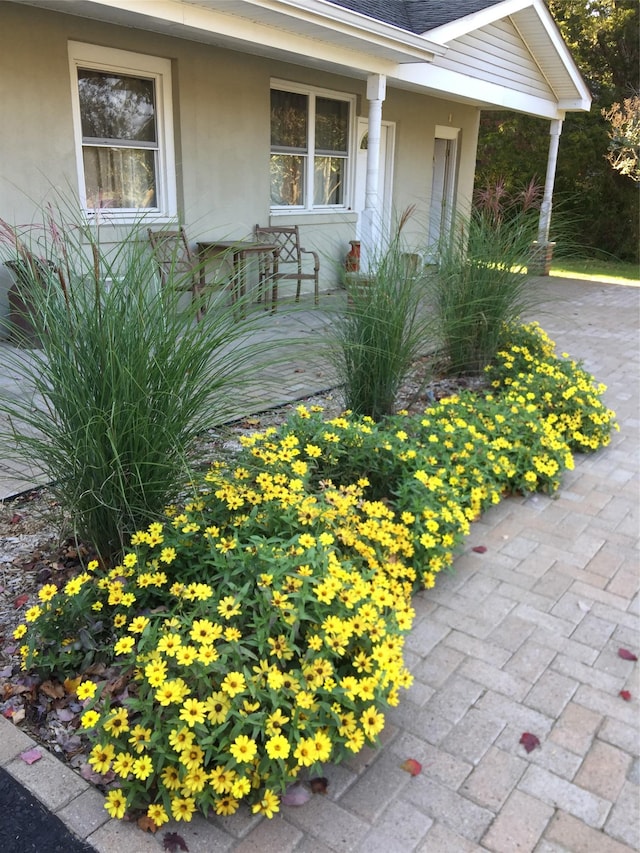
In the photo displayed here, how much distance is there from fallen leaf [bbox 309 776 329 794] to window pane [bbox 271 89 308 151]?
24.0 ft

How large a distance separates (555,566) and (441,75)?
7221 millimetres

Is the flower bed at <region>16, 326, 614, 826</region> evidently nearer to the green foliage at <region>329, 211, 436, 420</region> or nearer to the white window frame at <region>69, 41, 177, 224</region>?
the green foliage at <region>329, 211, 436, 420</region>

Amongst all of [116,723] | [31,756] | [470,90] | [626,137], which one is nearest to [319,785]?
[116,723]

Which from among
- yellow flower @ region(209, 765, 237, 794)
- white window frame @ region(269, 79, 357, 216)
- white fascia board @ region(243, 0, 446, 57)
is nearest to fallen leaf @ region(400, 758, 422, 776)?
yellow flower @ region(209, 765, 237, 794)

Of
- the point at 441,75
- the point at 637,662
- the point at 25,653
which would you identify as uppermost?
the point at 441,75

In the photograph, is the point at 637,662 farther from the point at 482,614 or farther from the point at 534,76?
the point at 534,76

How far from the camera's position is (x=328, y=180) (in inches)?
350

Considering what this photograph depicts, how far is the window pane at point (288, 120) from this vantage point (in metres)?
7.80

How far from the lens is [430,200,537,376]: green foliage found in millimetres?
4250

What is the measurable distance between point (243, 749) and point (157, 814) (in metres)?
0.24

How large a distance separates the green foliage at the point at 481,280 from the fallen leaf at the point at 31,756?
9.98ft

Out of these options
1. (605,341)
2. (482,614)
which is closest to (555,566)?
(482,614)

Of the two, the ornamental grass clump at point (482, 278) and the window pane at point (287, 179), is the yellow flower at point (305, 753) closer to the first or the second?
the ornamental grass clump at point (482, 278)

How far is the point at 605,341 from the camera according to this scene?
7.04 metres
